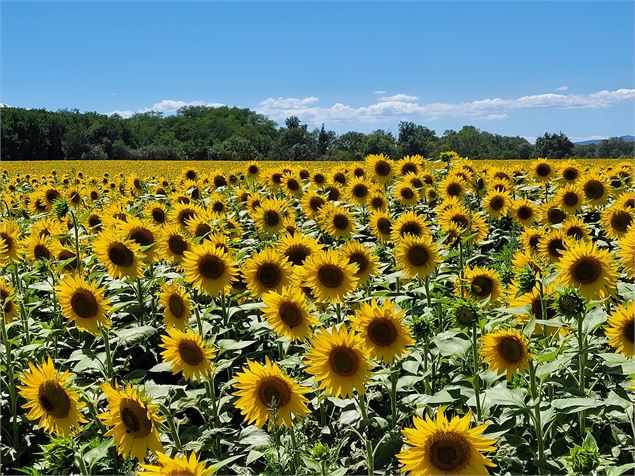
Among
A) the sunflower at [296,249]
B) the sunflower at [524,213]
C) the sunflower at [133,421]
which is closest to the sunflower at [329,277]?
the sunflower at [296,249]

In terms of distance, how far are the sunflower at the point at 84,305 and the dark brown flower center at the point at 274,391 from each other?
142 cm

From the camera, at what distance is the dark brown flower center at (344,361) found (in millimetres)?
2922

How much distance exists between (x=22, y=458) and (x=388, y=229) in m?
3.42

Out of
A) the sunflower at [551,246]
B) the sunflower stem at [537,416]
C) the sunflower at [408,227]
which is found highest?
the sunflower at [408,227]

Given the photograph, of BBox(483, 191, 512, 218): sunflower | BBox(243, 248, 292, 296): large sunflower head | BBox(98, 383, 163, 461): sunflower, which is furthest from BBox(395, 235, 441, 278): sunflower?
BBox(483, 191, 512, 218): sunflower

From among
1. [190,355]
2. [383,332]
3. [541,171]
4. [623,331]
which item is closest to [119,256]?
[190,355]

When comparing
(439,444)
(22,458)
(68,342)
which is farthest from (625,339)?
(68,342)

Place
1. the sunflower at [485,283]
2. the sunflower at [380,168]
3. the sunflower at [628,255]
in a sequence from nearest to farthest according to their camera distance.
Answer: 1. the sunflower at [628,255]
2. the sunflower at [485,283]
3. the sunflower at [380,168]

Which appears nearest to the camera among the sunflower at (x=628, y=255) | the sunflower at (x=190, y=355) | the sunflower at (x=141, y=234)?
the sunflower at (x=190, y=355)

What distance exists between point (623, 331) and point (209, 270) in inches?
97.3

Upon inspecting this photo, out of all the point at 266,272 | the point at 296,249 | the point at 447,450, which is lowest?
the point at 447,450

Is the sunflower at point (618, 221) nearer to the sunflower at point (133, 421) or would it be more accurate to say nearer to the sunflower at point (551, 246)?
the sunflower at point (551, 246)

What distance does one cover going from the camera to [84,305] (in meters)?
3.85

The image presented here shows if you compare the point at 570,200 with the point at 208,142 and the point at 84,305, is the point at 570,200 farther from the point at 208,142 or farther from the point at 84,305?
the point at 208,142
